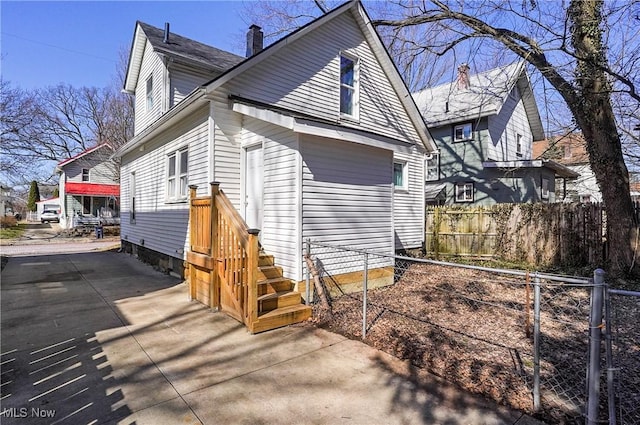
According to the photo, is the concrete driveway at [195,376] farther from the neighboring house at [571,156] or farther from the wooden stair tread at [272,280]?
the neighboring house at [571,156]

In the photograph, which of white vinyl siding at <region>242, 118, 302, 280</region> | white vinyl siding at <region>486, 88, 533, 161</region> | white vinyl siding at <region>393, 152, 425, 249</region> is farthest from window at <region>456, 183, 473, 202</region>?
white vinyl siding at <region>242, 118, 302, 280</region>

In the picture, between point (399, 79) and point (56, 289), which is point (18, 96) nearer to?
point (56, 289)

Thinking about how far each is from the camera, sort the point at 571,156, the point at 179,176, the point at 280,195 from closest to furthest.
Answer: the point at 280,195 < the point at 179,176 < the point at 571,156

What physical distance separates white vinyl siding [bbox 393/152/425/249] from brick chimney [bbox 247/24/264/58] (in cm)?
534

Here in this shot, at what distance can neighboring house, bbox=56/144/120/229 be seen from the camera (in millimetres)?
26922

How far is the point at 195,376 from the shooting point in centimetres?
352

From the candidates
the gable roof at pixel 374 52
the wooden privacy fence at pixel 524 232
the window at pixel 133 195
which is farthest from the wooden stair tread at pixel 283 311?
the window at pixel 133 195

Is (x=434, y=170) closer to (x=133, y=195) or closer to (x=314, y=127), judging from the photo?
(x=314, y=127)

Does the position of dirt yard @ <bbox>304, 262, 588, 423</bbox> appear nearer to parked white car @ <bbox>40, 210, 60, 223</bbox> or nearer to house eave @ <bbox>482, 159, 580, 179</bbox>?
house eave @ <bbox>482, 159, 580, 179</bbox>

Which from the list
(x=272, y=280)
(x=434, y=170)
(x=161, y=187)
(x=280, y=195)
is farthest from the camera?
(x=434, y=170)

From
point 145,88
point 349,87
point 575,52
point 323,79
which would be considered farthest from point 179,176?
point 575,52

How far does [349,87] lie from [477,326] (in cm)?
674

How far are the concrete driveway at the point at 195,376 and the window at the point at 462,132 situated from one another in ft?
47.9

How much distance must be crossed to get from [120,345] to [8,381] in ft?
3.59
